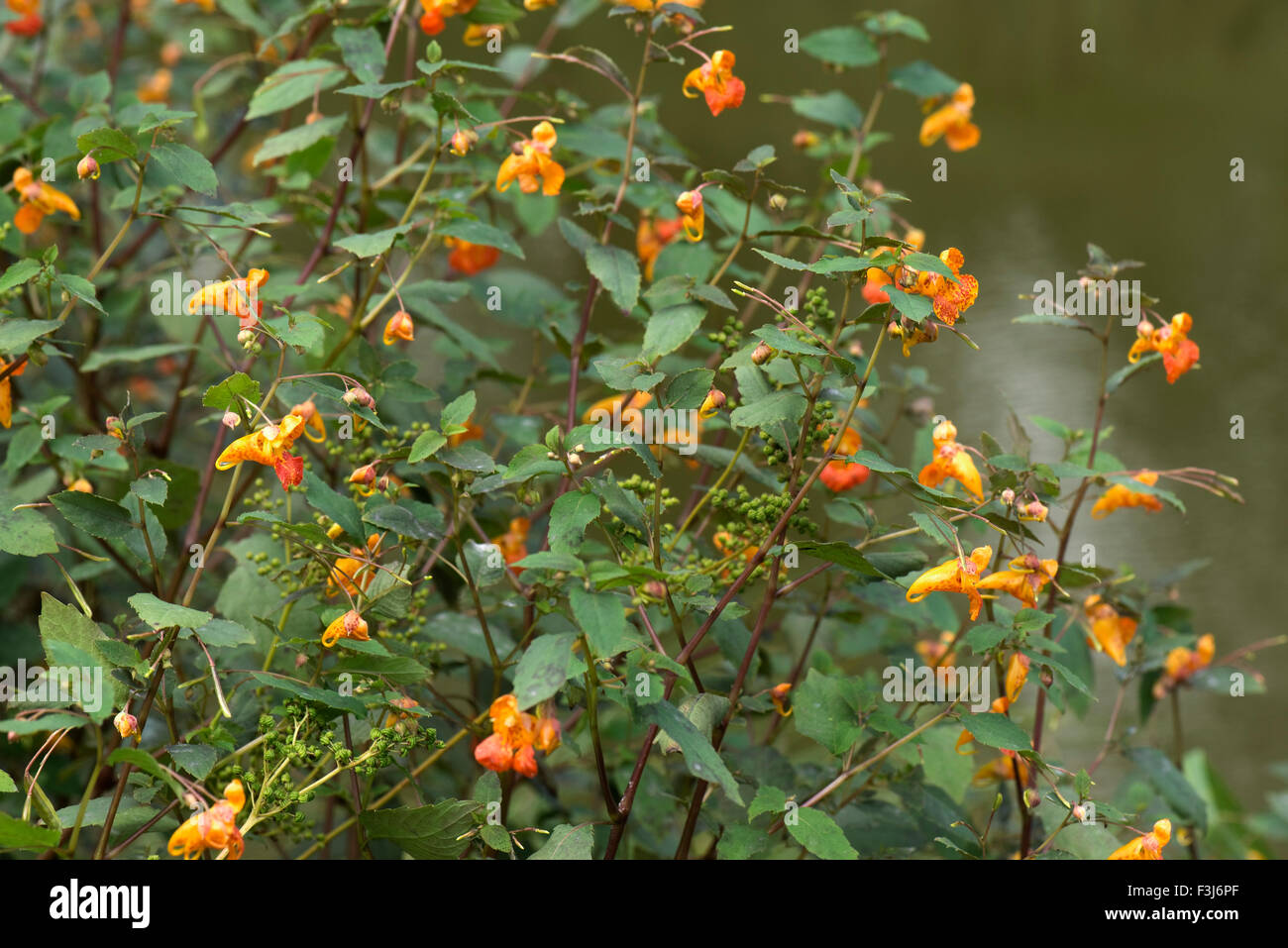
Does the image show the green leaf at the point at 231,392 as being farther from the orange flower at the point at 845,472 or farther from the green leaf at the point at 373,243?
the orange flower at the point at 845,472

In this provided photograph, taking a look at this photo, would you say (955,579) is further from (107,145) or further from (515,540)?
(107,145)

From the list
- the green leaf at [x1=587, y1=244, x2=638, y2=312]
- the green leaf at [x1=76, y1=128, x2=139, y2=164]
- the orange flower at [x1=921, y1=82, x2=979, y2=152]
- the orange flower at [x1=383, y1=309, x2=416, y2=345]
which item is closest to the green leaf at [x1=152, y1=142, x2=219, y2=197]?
the green leaf at [x1=76, y1=128, x2=139, y2=164]

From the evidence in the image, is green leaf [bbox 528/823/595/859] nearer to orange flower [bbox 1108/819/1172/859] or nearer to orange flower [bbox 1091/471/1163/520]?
orange flower [bbox 1108/819/1172/859]

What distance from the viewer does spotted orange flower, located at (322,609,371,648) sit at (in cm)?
57

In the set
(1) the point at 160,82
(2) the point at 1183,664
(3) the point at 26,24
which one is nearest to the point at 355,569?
(2) the point at 1183,664

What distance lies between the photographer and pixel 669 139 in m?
1.04

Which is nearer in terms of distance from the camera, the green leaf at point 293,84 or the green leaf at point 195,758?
the green leaf at point 195,758

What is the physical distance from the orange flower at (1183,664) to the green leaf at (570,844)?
0.55 metres

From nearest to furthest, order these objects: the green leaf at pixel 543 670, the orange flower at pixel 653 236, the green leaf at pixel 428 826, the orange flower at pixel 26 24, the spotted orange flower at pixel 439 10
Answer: the green leaf at pixel 543 670 < the green leaf at pixel 428 826 < the spotted orange flower at pixel 439 10 < the orange flower at pixel 653 236 < the orange flower at pixel 26 24

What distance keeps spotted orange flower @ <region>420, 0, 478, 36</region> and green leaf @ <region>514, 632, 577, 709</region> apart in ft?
1.68

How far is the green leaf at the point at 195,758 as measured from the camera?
0.54m

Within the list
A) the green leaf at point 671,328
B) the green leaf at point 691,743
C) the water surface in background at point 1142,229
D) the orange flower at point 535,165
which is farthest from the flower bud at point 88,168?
the water surface in background at point 1142,229

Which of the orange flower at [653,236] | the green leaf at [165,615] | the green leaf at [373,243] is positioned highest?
the orange flower at [653,236]

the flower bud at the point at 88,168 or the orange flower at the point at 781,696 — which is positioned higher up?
the flower bud at the point at 88,168
